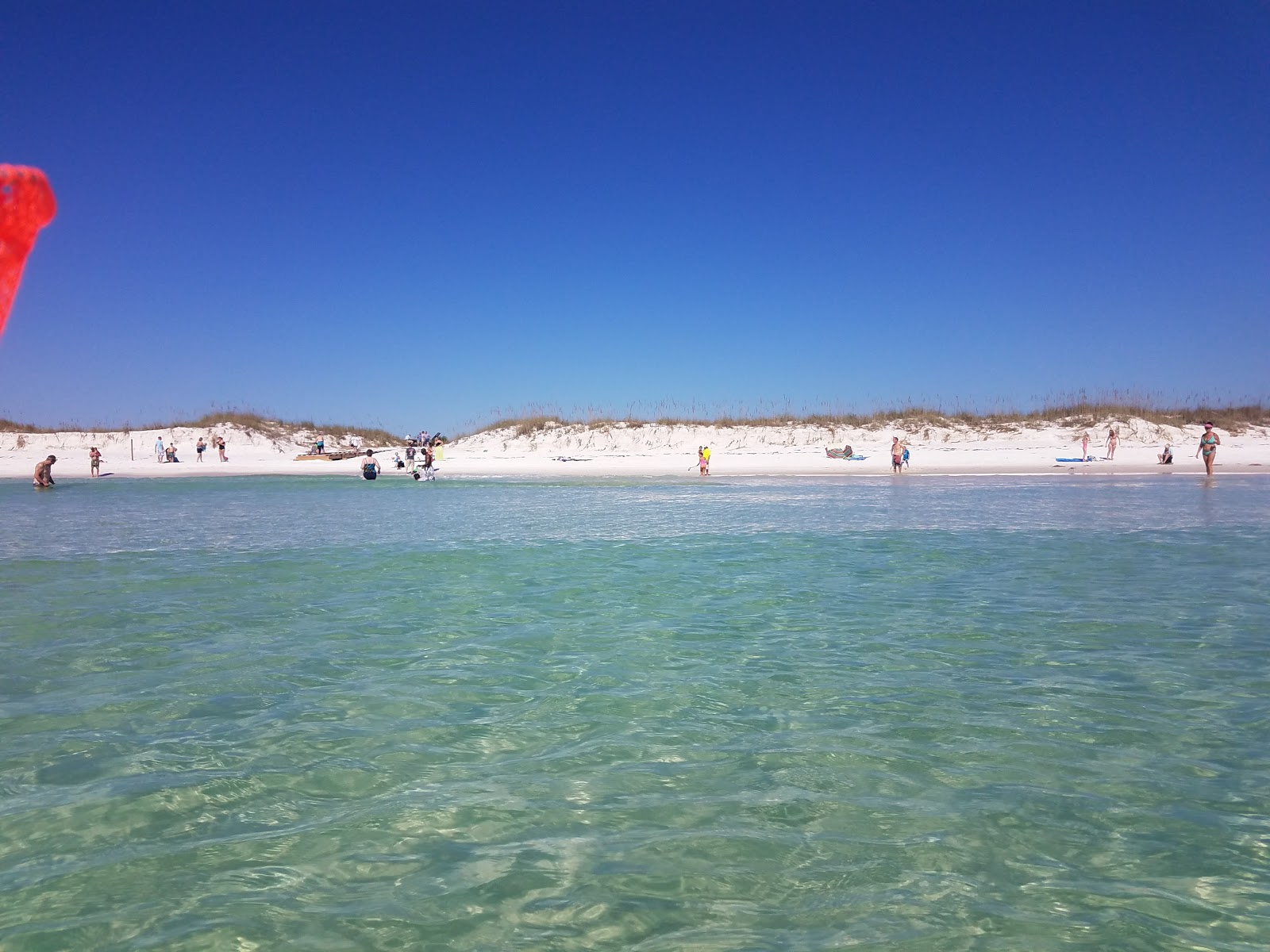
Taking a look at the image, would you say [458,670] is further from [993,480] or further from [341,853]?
[993,480]

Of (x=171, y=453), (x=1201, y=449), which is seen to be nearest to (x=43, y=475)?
(x=171, y=453)

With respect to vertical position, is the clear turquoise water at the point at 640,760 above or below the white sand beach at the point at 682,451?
below

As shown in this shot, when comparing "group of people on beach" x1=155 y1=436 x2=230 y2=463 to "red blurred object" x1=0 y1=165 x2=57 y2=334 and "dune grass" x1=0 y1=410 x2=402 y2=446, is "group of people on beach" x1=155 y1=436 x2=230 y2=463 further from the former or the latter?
"red blurred object" x1=0 y1=165 x2=57 y2=334

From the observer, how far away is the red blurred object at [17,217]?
1.98 metres

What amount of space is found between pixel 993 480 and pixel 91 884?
31.5 metres

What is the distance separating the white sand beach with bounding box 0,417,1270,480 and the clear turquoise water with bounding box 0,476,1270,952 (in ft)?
93.9

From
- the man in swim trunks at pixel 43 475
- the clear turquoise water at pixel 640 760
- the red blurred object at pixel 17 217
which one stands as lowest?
the clear turquoise water at pixel 640 760

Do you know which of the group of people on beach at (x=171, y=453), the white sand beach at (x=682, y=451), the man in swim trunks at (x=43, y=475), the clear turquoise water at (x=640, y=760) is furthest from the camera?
the group of people on beach at (x=171, y=453)

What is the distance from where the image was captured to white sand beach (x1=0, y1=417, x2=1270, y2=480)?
38875 millimetres

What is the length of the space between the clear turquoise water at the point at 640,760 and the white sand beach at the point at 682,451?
93.9 ft

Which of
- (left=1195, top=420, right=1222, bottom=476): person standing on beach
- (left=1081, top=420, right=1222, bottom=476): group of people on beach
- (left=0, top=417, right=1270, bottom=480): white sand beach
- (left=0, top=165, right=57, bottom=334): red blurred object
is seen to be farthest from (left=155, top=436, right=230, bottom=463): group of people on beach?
(left=0, top=165, right=57, bottom=334): red blurred object

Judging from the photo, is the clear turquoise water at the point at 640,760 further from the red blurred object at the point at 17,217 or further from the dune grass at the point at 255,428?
the dune grass at the point at 255,428

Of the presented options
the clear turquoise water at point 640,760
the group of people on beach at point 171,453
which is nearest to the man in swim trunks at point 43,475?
the group of people on beach at point 171,453

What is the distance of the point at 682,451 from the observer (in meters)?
53.5
